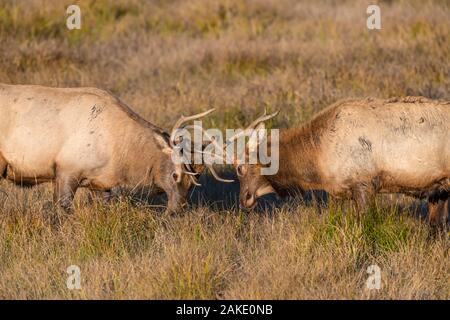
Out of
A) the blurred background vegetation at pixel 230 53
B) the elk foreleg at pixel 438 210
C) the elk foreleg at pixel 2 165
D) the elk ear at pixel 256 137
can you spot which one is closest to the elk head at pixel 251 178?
the elk ear at pixel 256 137

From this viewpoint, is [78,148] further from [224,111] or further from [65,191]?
[224,111]

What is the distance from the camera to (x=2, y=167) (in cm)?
866

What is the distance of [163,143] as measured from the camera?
869 cm

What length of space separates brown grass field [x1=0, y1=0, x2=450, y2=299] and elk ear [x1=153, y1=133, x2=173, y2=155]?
1.86 feet

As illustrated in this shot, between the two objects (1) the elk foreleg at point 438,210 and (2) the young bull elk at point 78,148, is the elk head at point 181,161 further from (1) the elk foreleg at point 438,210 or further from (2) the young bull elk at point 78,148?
(1) the elk foreleg at point 438,210

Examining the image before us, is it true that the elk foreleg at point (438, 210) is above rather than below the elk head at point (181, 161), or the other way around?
below

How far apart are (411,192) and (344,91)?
4.86 meters

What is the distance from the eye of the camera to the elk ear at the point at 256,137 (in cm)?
904

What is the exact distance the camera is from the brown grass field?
6996 millimetres

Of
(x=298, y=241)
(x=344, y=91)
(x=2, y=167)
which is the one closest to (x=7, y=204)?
(x=2, y=167)

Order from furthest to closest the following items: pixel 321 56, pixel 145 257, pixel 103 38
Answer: pixel 103 38
pixel 321 56
pixel 145 257

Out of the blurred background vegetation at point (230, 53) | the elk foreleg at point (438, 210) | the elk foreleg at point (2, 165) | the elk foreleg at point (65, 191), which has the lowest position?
the elk foreleg at point (438, 210)

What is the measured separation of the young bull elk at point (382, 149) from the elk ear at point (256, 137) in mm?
242
